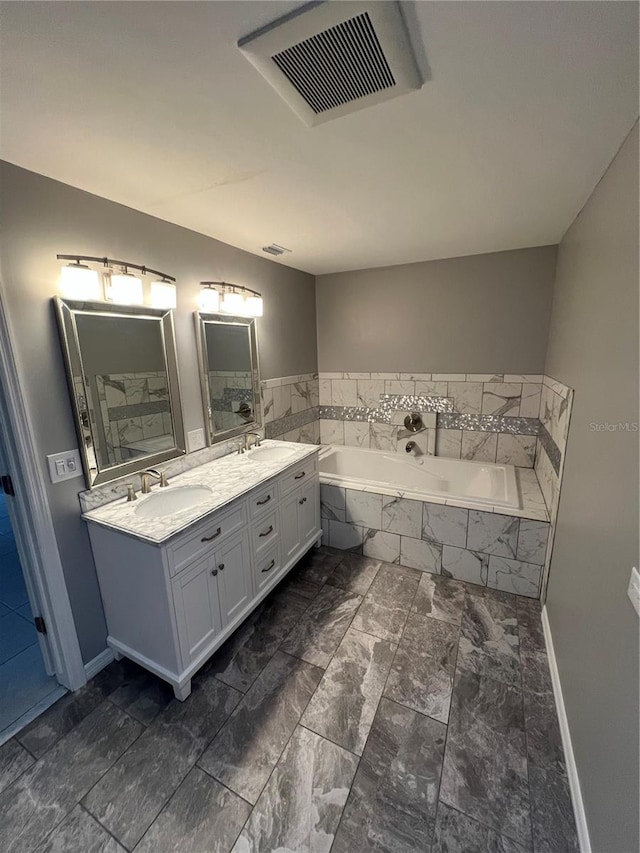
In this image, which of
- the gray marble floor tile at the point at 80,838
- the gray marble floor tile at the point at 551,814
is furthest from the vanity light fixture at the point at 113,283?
the gray marble floor tile at the point at 551,814

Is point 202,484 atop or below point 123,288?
below

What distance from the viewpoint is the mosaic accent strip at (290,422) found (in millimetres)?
2981

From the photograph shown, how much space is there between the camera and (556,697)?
1582 mm

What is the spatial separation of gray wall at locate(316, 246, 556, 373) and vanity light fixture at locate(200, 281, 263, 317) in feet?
3.66

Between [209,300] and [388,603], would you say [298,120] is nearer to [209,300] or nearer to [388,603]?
[209,300]

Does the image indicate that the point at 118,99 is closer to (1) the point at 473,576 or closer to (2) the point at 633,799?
(2) the point at 633,799

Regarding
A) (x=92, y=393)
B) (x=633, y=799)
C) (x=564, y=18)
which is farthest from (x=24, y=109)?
(x=633, y=799)

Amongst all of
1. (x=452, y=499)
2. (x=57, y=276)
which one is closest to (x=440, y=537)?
(x=452, y=499)

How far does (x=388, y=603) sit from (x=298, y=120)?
2.47 meters

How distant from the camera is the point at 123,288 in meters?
1.70

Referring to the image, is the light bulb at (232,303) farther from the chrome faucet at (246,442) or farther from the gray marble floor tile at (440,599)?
the gray marble floor tile at (440,599)

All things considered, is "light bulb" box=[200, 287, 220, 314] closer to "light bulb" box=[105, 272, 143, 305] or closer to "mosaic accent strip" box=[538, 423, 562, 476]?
→ "light bulb" box=[105, 272, 143, 305]

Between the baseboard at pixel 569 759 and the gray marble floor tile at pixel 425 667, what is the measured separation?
444mm

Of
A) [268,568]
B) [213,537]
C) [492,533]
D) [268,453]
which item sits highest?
[268,453]
